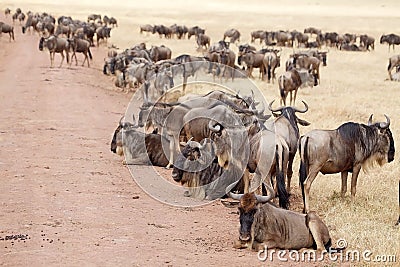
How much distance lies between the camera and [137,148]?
12.0 m

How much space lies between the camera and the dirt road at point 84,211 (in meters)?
7.22

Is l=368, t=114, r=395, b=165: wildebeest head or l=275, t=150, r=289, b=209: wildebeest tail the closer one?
l=275, t=150, r=289, b=209: wildebeest tail

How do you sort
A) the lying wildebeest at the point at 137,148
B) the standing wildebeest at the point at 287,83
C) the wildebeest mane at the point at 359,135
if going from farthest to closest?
the standing wildebeest at the point at 287,83 → the lying wildebeest at the point at 137,148 → the wildebeest mane at the point at 359,135

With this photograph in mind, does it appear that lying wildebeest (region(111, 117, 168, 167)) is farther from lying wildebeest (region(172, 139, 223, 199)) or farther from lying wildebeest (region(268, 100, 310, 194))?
lying wildebeest (region(268, 100, 310, 194))

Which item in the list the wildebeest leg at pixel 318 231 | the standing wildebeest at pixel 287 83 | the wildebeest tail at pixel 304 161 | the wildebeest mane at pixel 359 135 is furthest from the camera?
the standing wildebeest at pixel 287 83

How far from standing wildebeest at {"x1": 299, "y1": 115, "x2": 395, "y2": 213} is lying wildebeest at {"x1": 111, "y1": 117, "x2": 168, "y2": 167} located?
339 centimetres

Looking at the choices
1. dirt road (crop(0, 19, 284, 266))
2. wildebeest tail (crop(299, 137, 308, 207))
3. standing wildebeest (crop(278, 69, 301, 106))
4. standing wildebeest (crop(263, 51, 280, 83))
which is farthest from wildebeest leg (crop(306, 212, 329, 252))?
standing wildebeest (crop(263, 51, 280, 83))

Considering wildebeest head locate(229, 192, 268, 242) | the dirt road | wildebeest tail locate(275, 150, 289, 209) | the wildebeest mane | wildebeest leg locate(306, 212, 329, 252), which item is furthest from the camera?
the wildebeest mane

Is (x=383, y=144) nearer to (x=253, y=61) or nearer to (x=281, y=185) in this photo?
(x=281, y=185)

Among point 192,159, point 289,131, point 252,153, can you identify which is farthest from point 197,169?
point 289,131

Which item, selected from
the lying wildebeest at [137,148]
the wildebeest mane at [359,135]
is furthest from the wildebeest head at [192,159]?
the lying wildebeest at [137,148]

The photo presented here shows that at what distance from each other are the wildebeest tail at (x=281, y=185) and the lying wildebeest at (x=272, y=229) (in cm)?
113

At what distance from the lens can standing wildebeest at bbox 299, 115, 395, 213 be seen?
941 cm

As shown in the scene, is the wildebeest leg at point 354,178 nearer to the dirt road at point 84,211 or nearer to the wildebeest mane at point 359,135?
the wildebeest mane at point 359,135
